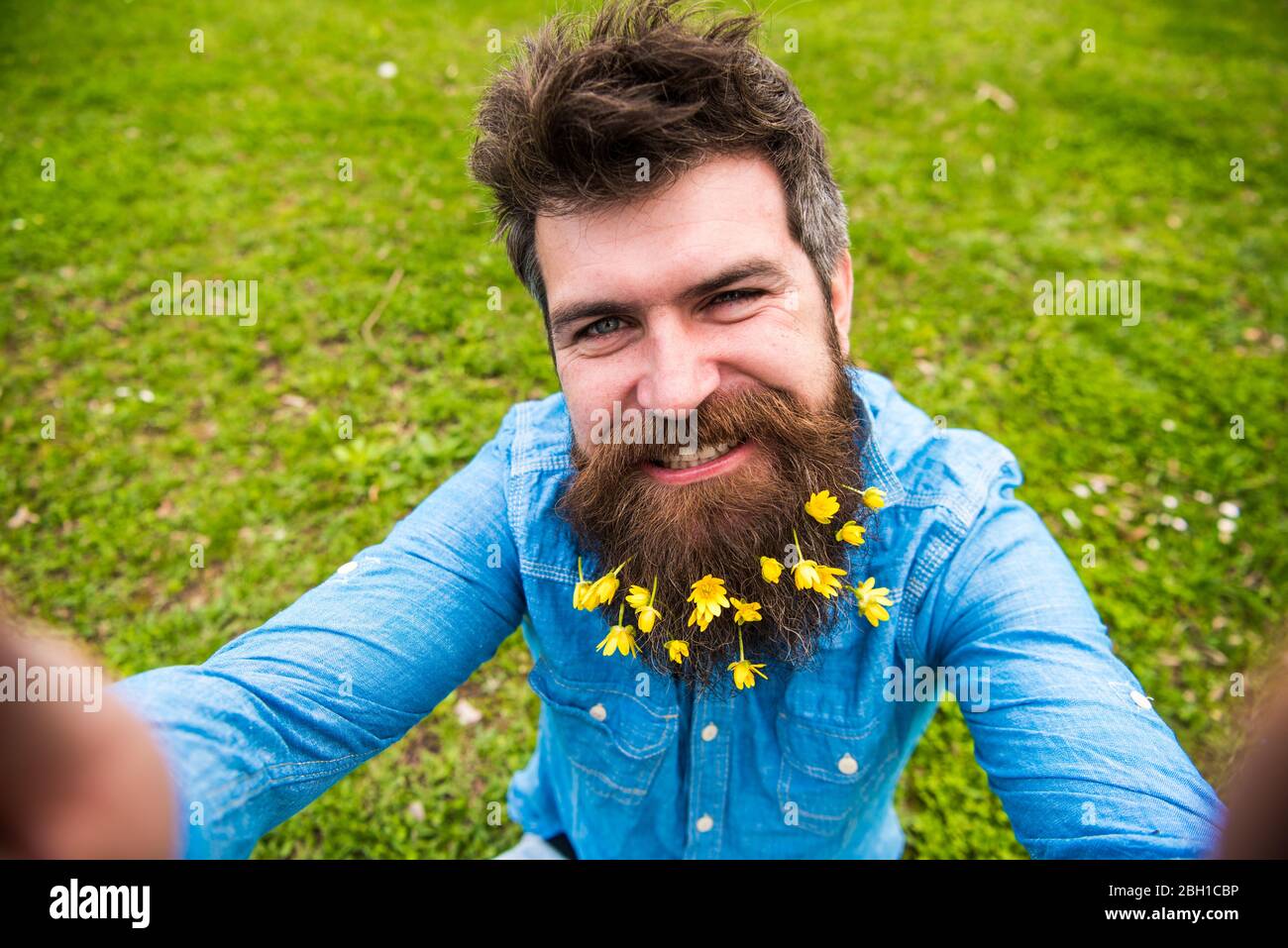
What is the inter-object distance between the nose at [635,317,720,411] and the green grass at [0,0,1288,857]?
2.52m

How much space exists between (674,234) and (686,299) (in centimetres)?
16

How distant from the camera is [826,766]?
2.01 metres

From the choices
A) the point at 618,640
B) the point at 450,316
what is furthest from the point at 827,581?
the point at 450,316

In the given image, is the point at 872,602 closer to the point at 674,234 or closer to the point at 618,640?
the point at 618,640

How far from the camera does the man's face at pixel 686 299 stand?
1.80 m

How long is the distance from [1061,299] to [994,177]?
165cm

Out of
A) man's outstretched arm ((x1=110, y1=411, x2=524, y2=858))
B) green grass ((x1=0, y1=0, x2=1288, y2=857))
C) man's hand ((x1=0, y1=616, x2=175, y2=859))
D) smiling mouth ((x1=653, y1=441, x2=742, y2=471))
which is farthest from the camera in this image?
green grass ((x1=0, y1=0, x2=1288, y2=857))

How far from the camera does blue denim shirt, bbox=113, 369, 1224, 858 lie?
4.99ft

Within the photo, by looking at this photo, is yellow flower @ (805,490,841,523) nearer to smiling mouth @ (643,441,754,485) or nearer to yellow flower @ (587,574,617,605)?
smiling mouth @ (643,441,754,485)

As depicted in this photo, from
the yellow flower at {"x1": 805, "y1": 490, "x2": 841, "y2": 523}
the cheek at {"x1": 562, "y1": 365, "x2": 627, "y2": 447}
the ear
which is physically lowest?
the yellow flower at {"x1": 805, "y1": 490, "x2": 841, "y2": 523}

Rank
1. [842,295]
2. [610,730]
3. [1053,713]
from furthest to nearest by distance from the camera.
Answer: [842,295] → [610,730] → [1053,713]

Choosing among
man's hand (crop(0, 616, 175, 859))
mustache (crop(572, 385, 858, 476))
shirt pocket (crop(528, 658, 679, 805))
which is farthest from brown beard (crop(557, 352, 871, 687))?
man's hand (crop(0, 616, 175, 859))

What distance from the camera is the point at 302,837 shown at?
3.41 m

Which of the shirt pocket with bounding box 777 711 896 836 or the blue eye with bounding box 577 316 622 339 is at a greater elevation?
the blue eye with bounding box 577 316 622 339
